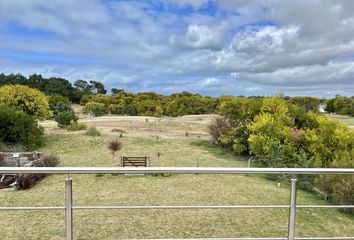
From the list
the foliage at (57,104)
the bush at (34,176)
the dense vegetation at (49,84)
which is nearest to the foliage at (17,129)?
the bush at (34,176)

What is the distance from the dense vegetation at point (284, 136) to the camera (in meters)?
15.6

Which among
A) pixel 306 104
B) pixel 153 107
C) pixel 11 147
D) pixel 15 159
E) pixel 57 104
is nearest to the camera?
pixel 15 159

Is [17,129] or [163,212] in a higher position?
[17,129]

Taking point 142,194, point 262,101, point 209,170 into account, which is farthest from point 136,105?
point 209,170

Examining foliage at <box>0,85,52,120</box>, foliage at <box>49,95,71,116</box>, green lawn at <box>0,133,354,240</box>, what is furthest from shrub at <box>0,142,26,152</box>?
foliage at <box>49,95,71,116</box>

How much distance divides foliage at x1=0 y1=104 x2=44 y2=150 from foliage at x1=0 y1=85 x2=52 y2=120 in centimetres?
239

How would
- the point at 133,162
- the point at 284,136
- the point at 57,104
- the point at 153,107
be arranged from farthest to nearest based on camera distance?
1. the point at 153,107
2. the point at 57,104
3. the point at 284,136
4. the point at 133,162

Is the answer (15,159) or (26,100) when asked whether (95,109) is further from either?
(15,159)

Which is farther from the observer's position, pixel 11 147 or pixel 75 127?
pixel 75 127

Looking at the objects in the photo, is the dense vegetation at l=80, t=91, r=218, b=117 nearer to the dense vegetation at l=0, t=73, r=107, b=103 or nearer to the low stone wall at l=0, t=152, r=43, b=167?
the dense vegetation at l=0, t=73, r=107, b=103

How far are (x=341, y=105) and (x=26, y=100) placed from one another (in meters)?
50.0

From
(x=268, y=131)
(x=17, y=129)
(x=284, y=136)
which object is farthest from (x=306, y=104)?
(x=17, y=129)

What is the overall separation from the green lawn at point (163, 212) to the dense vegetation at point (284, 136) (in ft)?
7.96

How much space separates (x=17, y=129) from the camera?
17.7 m
